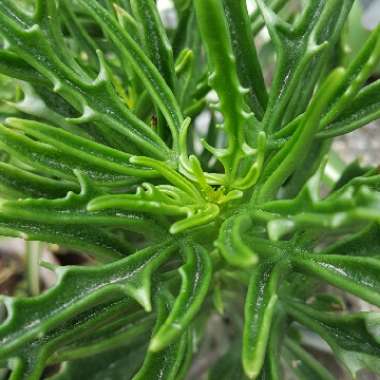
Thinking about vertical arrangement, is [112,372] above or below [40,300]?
below

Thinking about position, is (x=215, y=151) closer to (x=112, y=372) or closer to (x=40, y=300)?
(x=40, y=300)

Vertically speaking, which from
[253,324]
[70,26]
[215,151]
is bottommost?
[253,324]

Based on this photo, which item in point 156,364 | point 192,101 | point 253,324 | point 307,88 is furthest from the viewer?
point 192,101

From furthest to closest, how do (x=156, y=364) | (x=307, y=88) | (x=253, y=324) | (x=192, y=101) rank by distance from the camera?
(x=192, y=101) → (x=307, y=88) → (x=156, y=364) → (x=253, y=324)

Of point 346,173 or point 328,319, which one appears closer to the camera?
point 328,319

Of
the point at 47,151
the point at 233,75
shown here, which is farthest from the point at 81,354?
the point at 233,75

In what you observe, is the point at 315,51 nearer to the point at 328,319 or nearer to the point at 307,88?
the point at 307,88
